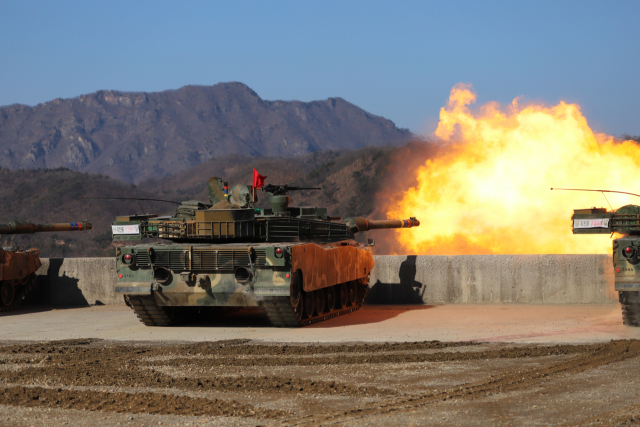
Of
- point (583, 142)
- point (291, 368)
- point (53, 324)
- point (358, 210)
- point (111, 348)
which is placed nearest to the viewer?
point (291, 368)

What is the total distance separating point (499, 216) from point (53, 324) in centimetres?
1572

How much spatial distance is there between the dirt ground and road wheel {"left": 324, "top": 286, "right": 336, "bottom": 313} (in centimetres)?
551

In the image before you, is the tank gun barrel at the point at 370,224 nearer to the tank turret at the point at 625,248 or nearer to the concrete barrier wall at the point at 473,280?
the concrete barrier wall at the point at 473,280

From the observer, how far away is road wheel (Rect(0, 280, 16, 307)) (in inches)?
875

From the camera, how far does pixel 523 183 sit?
27.3 m

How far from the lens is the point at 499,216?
28078 millimetres

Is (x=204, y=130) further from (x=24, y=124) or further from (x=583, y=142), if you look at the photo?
(x=583, y=142)

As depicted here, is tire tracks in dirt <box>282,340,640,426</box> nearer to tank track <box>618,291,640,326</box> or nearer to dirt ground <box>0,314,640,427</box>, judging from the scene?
dirt ground <box>0,314,640,427</box>

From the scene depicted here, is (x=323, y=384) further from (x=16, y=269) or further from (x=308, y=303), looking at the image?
(x=16, y=269)

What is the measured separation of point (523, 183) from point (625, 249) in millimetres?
12069

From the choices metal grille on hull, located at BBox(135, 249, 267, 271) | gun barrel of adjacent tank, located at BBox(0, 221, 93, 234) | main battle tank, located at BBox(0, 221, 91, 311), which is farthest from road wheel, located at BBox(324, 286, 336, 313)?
gun barrel of adjacent tank, located at BBox(0, 221, 93, 234)

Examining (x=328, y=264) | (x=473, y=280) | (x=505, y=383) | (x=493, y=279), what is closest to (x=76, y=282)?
(x=328, y=264)

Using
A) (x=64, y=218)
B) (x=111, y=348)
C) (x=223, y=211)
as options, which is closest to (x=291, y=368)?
(x=111, y=348)

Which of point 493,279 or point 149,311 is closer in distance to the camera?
point 149,311
